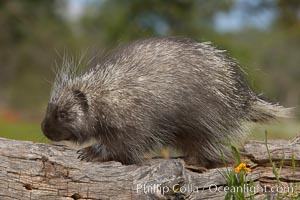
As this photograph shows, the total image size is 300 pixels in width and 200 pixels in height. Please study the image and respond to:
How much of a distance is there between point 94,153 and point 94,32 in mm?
24638

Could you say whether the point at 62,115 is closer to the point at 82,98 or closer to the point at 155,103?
the point at 82,98

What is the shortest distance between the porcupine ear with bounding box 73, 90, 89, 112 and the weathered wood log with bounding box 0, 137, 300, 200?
0.43 meters

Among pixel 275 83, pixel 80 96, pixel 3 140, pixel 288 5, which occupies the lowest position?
pixel 3 140

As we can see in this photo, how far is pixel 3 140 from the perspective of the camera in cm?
390

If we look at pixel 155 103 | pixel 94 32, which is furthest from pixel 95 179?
pixel 94 32


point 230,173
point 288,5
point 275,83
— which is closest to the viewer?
point 230,173

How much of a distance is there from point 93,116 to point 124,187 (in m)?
0.71

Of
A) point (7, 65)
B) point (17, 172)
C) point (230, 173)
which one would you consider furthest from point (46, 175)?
point (7, 65)

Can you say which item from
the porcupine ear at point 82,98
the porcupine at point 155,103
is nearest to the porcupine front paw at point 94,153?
the porcupine at point 155,103

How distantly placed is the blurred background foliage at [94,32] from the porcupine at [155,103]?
2.56ft

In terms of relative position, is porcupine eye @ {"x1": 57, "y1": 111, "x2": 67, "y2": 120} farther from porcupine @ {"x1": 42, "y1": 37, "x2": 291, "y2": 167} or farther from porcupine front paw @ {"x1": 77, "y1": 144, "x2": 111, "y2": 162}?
porcupine front paw @ {"x1": 77, "y1": 144, "x2": 111, "y2": 162}

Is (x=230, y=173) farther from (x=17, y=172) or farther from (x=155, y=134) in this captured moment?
(x=17, y=172)

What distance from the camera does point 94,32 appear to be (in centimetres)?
2820

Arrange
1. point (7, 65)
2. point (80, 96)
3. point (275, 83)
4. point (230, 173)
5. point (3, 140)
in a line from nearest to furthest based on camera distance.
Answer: point (230, 173) → point (3, 140) → point (80, 96) → point (7, 65) → point (275, 83)
